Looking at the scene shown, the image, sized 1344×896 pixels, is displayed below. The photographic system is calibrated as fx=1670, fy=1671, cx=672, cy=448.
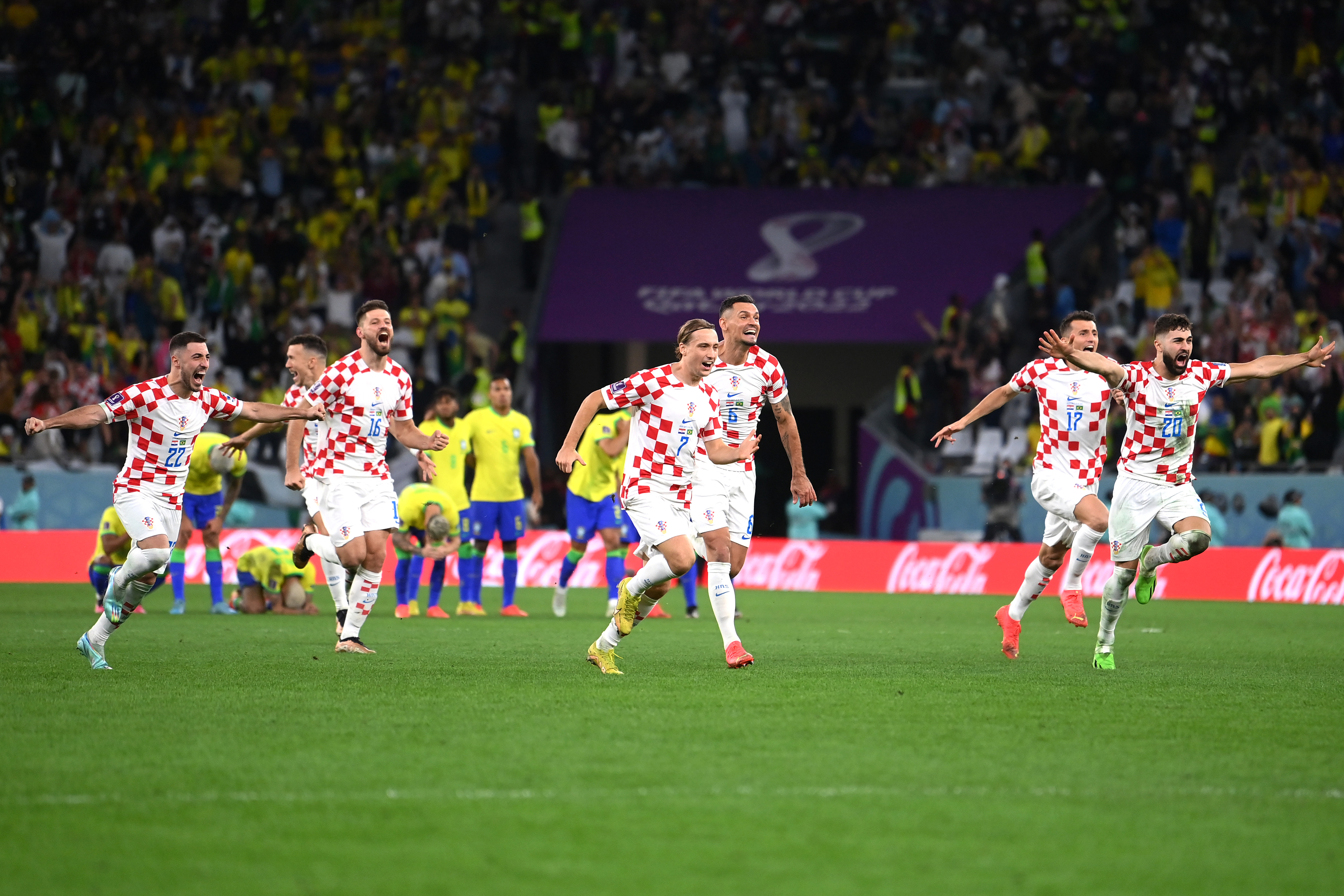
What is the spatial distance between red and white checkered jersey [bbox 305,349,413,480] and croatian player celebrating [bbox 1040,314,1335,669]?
496cm

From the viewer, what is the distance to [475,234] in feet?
96.6

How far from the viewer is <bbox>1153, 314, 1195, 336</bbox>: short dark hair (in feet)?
36.6

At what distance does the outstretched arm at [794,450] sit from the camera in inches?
460

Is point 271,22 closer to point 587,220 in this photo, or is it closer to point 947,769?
point 587,220

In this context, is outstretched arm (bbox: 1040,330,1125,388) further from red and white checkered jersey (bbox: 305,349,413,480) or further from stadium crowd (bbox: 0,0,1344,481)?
stadium crowd (bbox: 0,0,1344,481)

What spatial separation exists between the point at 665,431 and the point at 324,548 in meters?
3.46

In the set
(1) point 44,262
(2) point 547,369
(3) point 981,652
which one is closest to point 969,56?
(2) point 547,369

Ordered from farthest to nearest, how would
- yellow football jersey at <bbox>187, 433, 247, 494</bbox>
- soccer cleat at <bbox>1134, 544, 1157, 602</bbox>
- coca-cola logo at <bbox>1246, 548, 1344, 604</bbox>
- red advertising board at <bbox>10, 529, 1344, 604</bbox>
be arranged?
red advertising board at <bbox>10, 529, 1344, 604</bbox> < coca-cola logo at <bbox>1246, 548, 1344, 604</bbox> < yellow football jersey at <bbox>187, 433, 247, 494</bbox> < soccer cleat at <bbox>1134, 544, 1157, 602</bbox>

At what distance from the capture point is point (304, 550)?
1448 centimetres

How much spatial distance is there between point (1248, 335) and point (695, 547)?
52.7 feet

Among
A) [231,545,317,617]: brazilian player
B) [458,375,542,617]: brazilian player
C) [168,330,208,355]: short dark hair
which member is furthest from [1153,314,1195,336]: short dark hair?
[231,545,317,617]: brazilian player

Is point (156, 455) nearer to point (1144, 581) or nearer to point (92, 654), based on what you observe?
point (92, 654)

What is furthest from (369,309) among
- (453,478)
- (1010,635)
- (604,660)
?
(453,478)

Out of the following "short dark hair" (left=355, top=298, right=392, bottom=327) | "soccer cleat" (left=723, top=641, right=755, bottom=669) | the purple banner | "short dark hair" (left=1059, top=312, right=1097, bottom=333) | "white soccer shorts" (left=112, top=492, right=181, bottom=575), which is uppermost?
the purple banner
